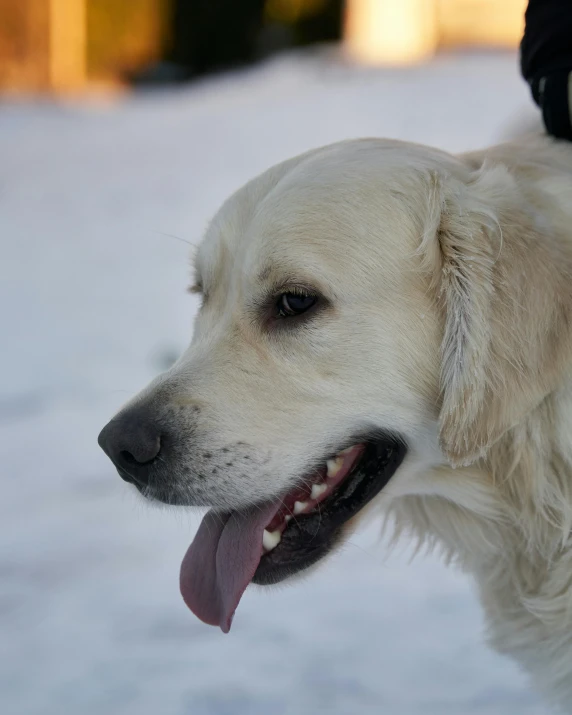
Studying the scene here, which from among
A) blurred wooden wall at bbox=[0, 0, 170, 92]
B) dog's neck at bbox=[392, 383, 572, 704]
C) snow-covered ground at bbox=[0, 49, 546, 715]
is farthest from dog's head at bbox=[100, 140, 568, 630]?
blurred wooden wall at bbox=[0, 0, 170, 92]

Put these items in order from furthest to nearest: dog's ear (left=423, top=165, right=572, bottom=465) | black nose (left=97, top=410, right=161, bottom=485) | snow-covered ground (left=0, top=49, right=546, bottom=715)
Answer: snow-covered ground (left=0, top=49, right=546, bottom=715) → black nose (left=97, top=410, right=161, bottom=485) → dog's ear (left=423, top=165, right=572, bottom=465)

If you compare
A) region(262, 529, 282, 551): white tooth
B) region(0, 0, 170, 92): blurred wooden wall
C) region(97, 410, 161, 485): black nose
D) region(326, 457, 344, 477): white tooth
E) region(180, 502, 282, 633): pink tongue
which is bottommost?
region(0, 0, 170, 92): blurred wooden wall

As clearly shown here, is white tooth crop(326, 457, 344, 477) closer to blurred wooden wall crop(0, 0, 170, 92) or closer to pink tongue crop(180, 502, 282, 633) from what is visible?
pink tongue crop(180, 502, 282, 633)

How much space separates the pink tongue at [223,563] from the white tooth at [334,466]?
0.17m

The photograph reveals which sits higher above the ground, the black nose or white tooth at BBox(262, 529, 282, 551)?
the black nose

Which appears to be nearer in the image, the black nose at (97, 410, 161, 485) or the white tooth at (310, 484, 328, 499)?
the black nose at (97, 410, 161, 485)

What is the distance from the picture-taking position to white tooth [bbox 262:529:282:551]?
8.57ft

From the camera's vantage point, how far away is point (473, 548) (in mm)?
2762

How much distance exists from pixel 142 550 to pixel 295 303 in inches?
72.3

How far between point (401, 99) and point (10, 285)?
18.3 ft

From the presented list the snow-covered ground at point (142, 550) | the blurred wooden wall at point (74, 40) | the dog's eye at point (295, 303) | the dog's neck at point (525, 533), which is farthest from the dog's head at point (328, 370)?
the blurred wooden wall at point (74, 40)

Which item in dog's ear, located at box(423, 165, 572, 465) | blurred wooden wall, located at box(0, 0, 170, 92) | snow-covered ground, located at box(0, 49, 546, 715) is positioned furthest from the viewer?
blurred wooden wall, located at box(0, 0, 170, 92)

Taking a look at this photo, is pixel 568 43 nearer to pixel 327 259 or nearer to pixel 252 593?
pixel 327 259

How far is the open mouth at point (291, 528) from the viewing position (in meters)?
2.59
